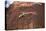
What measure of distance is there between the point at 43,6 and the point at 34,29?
258mm

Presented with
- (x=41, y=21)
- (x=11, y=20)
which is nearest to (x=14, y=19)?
(x=11, y=20)

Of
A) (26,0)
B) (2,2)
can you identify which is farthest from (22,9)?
(2,2)

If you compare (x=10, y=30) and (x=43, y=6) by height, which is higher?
(x=43, y=6)

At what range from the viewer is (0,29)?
797 millimetres

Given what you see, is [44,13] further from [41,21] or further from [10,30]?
[10,30]

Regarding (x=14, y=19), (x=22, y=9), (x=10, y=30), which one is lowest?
(x=10, y=30)

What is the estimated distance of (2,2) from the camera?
0.81 meters

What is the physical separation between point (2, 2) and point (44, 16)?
449 mm

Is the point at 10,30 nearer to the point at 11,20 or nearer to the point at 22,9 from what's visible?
the point at 11,20

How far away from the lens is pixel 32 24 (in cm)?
87

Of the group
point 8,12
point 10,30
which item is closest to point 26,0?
point 8,12

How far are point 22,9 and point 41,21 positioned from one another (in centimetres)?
24

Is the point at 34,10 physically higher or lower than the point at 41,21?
higher

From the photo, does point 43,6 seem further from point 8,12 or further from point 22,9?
point 8,12
